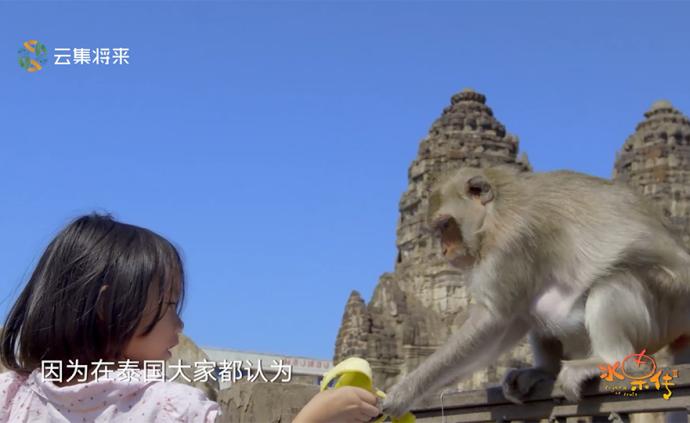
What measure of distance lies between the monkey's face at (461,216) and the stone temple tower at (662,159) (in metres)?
31.9

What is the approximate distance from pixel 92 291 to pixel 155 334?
0.17m

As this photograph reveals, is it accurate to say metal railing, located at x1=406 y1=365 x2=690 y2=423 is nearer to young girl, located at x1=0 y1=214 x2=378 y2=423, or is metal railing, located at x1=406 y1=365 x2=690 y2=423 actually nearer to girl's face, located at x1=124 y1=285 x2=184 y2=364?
young girl, located at x1=0 y1=214 x2=378 y2=423

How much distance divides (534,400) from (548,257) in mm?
760

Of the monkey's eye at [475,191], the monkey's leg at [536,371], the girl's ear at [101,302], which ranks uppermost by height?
the monkey's eye at [475,191]

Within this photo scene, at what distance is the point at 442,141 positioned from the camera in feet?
136

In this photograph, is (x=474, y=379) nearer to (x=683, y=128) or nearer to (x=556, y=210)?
(x=683, y=128)

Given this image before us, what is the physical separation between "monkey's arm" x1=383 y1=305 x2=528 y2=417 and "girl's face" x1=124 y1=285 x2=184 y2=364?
2125 millimetres

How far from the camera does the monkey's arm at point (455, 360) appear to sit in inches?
158

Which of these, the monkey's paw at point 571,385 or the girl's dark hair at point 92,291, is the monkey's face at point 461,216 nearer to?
the monkey's paw at point 571,385

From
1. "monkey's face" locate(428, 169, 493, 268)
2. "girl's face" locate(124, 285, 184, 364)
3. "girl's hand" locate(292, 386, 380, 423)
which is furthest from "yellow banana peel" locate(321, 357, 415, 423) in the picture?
"monkey's face" locate(428, 169, 493, 268)

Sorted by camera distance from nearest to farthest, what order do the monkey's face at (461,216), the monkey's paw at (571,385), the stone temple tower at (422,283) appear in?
the monkey's paw at (571,385)
the monkey's face at (461,216)
the stone temple tower at (422,283)

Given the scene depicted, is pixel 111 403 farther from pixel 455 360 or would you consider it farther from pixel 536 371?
pixel 536 371

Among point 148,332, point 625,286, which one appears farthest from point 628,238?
point 148,332

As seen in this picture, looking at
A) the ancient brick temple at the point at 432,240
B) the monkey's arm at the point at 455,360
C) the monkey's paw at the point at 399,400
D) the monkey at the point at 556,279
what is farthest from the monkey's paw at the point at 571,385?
the ancient brick temple at the point at 432,240
